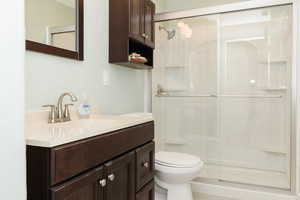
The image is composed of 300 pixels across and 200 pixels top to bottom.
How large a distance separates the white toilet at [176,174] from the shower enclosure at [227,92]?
65 centimetres

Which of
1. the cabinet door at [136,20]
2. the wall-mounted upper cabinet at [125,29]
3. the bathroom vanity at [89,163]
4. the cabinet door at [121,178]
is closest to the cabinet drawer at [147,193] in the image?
the bathroom vanity at [89,163]

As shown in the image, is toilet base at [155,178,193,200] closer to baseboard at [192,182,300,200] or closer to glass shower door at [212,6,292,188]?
baseboard at [192,182,300,200]

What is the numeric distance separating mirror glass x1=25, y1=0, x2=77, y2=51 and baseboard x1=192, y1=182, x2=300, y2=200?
187 centimetres

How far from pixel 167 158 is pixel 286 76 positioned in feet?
5.42

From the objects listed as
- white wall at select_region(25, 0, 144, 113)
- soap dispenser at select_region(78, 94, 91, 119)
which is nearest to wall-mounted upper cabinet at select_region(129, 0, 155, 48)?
white wall at select_region(25, 0, 144, 113)

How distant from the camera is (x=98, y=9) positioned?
70.1 inches

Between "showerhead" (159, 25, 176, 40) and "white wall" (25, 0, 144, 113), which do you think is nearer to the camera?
"white wall" (25, 0, 144, 113)

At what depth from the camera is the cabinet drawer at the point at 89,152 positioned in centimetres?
81

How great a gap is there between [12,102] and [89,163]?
430 mm

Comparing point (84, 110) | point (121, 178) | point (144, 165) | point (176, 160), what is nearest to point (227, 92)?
point (176, 160)

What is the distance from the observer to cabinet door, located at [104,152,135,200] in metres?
1.08

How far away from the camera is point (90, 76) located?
171 centimetres

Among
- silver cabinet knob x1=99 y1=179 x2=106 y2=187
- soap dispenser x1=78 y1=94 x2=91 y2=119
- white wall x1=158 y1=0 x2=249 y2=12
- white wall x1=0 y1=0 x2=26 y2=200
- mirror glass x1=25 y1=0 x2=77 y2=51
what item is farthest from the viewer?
white wall x1=158 y1=0 x2=249 y2=12

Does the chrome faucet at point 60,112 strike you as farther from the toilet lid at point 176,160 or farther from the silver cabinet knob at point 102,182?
the toilet lid at point 176,160
